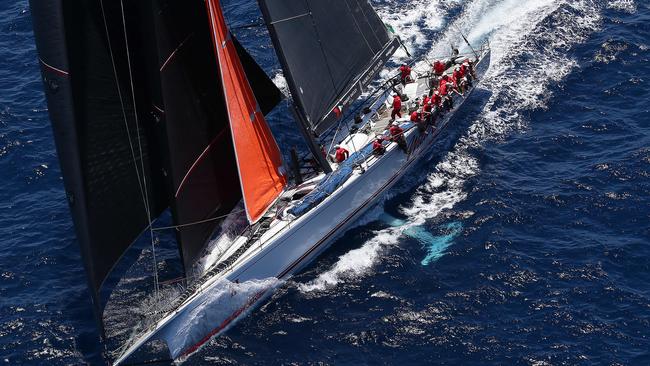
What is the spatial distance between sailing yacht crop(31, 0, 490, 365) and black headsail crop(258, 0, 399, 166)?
0.28ft

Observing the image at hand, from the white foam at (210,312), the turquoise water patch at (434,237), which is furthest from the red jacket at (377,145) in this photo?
the white foam at (210,312)

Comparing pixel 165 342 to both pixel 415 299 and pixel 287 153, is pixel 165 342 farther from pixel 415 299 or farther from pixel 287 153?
pixel 287 153

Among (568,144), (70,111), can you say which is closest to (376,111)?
(568,144)

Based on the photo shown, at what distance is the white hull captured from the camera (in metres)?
39.6

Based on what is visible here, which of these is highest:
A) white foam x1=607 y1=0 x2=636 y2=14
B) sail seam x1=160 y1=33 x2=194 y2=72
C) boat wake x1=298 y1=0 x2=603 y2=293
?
sail seam x1=160 y1=33 x2=194 y2=72

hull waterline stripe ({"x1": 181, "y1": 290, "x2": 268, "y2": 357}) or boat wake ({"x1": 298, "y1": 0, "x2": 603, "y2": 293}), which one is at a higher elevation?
boat wake ({"x1": 298, "y1": 0, "x2": 603, "y2": 293})

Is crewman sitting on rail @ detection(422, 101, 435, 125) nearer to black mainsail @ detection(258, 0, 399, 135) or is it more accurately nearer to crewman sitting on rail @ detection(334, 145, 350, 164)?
black mainsail @ detection(258, 0, 399, 135)

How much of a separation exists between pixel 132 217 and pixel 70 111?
6.88m

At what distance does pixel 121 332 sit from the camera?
131ft

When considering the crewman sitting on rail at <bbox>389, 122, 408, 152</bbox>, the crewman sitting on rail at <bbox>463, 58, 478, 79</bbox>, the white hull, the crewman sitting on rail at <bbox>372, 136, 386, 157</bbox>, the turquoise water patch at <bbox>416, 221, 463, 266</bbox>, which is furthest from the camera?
the crewman sitting on rail at <bbox>463, 58, 478, 79</bbox>

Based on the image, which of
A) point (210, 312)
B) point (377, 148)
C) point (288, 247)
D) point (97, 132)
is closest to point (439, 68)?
point (377, 148)

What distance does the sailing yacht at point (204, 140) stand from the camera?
34906mm

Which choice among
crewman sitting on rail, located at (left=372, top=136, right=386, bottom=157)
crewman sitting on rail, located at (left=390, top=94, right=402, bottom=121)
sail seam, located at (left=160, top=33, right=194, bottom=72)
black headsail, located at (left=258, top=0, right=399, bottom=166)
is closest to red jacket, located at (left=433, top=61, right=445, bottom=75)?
crewman sitting on rail, located at (left=390, top=94, right=402, bottom=121)

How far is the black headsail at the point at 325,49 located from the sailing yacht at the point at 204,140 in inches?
3.4
